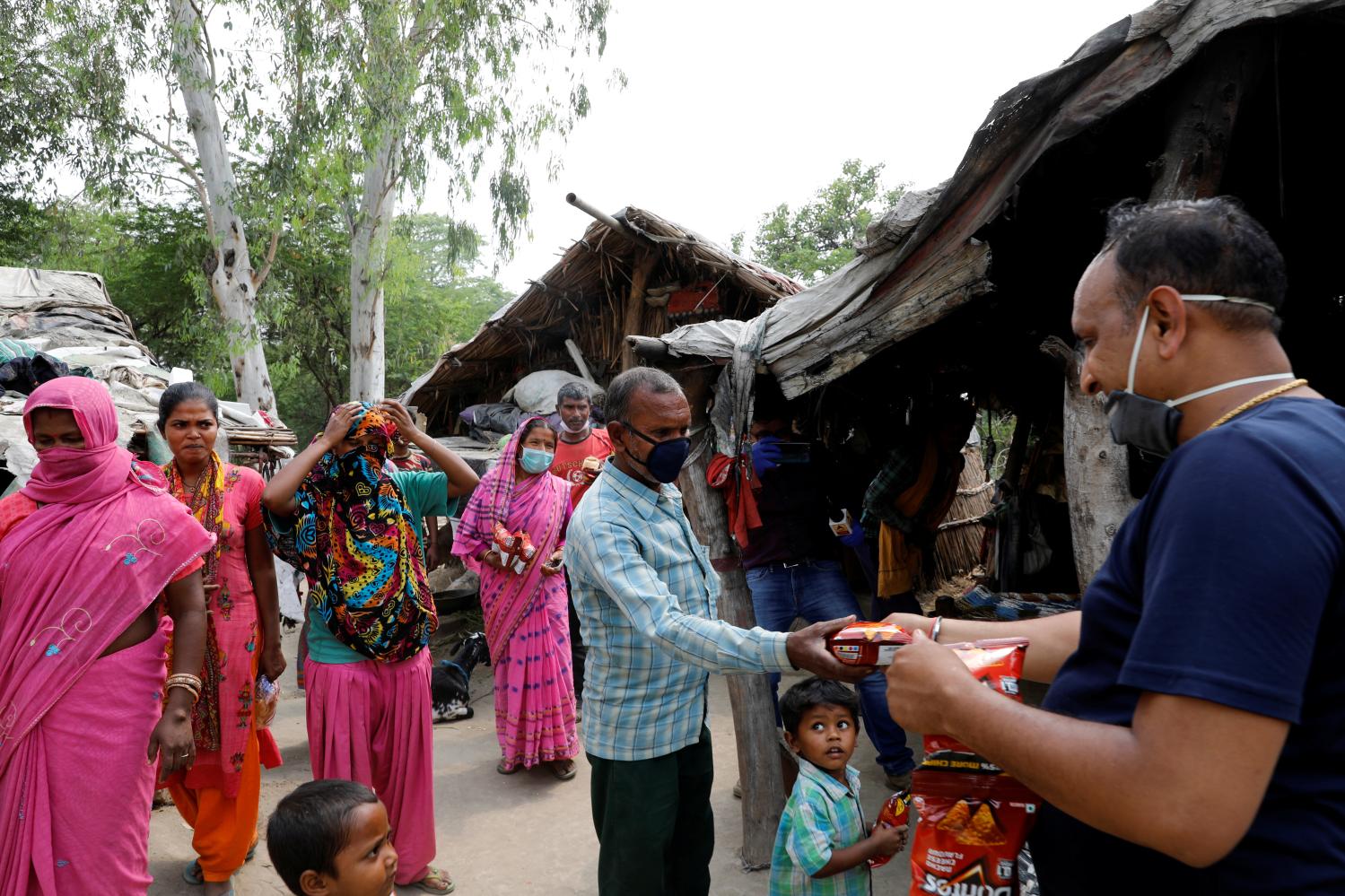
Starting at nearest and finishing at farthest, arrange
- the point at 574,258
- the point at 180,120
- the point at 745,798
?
the point at 745,798 → the point at 574,258 → the point at 180,120

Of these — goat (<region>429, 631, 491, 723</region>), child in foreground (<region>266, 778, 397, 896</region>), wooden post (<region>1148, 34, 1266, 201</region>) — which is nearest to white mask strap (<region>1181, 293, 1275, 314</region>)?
wooden post (<region>1148, 34, 1266, 201</region>)

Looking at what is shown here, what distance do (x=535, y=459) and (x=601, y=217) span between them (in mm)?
3034

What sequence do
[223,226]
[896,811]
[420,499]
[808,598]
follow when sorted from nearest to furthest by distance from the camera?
[896,811] < [420,499] < [808,598] < [223,226]

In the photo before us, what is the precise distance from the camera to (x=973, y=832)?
1.40 metres

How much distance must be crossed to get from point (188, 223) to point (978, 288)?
17.0 m

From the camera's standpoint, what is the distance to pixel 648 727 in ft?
7.93

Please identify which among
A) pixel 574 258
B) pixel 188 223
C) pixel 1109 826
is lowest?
pixel 1109 826

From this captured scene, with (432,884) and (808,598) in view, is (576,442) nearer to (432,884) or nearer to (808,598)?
(808,598)

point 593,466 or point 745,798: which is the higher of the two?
point 593,466

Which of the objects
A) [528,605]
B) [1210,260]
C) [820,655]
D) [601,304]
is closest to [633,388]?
[820,655]

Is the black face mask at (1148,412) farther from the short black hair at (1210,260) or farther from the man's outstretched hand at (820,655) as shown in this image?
the man's outstretched hand at (820,655)

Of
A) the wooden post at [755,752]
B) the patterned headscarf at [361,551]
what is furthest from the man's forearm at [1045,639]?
the patterned headscarf at [361,551]

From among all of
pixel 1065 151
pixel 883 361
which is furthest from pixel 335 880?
pixel 883 361

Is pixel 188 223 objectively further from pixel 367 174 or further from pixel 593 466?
pixel 593 466
